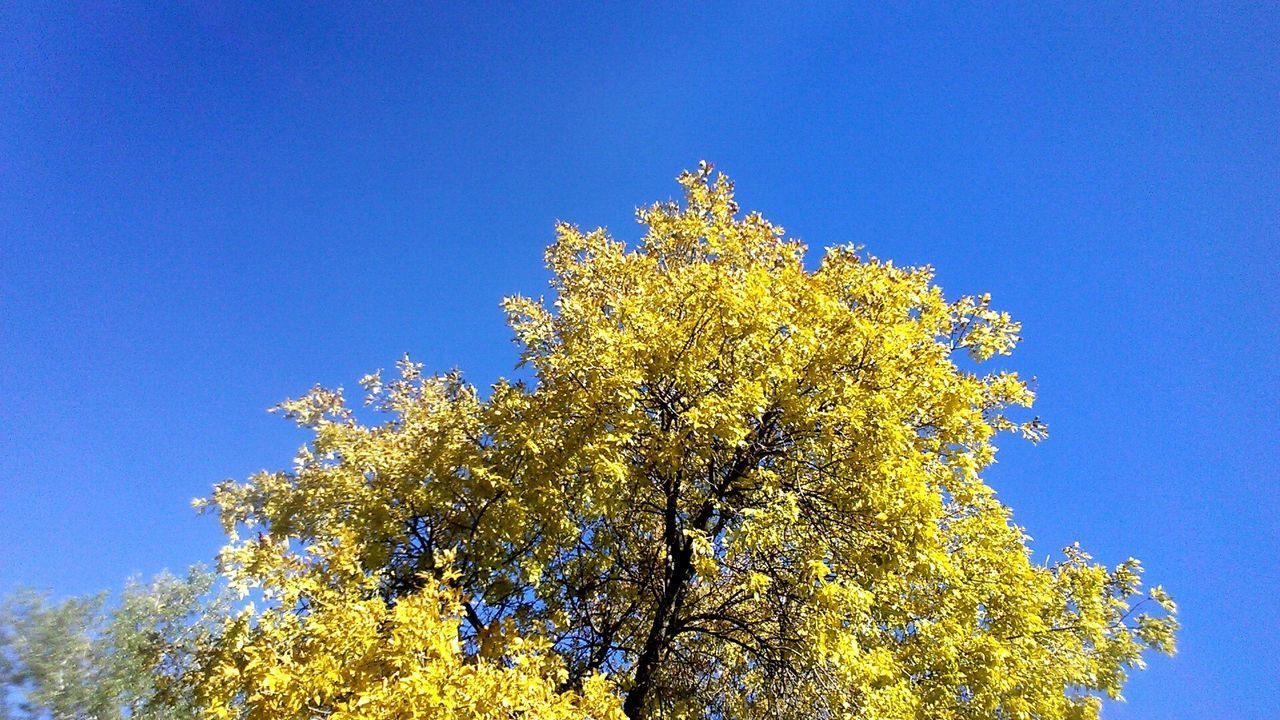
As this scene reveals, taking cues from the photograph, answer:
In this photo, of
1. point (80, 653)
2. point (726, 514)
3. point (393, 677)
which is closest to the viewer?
point (393, 677)

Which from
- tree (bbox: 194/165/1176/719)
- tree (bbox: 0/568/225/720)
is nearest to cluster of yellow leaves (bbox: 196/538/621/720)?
tree (bbox: 194/165/1176/719)

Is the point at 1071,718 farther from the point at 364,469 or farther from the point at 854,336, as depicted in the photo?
the point at 364,469

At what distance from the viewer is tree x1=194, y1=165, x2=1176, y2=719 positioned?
5652 mm

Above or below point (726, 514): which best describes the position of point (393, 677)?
below

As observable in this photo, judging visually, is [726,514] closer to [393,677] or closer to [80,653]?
[393,677]

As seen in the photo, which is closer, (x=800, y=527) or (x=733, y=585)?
(x=800, y=527)

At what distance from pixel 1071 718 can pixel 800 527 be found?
16.1ft

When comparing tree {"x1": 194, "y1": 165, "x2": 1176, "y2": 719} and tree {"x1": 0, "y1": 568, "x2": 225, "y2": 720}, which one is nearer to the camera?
tree {"x1": 194, "y1": 165, "x2": 1176, "y2": 719}

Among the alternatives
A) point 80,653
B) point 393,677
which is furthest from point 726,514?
point 80,653

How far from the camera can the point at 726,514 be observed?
22.2 feet

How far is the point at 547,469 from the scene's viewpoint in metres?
6.45

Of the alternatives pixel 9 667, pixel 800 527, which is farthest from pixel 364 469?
pixel 9 667

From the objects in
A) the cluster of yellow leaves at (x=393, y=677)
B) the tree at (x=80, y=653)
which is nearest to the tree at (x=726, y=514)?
the cluster of yellow leaves at (x=393, y=677)

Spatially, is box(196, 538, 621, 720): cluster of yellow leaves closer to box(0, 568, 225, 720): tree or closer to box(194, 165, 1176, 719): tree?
box(194, 165, 1176, 719): tree
